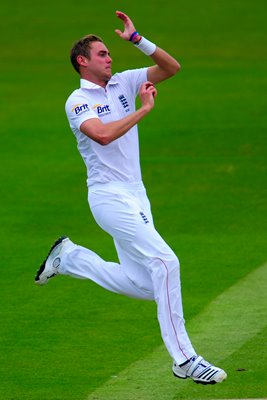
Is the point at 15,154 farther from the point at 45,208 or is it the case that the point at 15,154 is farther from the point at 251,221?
the point at 251,221

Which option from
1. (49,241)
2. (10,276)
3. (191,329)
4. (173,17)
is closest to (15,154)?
(49,241)

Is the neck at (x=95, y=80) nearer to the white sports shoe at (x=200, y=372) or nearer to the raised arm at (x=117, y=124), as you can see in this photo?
the raised arm at (x=117, y=124)

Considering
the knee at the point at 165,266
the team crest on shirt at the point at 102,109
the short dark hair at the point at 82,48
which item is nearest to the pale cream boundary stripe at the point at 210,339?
the knee at the point at 165,266

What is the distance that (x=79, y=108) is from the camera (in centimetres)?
962

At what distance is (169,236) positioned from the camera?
1542 centimetres

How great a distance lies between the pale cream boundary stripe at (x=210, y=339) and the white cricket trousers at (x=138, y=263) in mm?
451

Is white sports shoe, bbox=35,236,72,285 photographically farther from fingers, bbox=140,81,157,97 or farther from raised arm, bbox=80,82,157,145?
fingers, bbox=140,81,157,97

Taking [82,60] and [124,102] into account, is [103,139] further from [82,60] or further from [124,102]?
[82,60]

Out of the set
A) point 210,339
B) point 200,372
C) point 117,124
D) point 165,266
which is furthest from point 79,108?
point 210,339

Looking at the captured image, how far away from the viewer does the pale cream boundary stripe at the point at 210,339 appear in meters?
9.53

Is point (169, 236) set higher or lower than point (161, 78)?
lower

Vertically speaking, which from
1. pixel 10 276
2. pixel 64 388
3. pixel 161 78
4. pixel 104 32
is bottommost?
pixel 104 32

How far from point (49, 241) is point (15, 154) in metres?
5.56

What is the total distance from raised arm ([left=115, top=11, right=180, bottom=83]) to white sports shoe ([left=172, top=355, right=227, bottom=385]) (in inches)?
93.1
